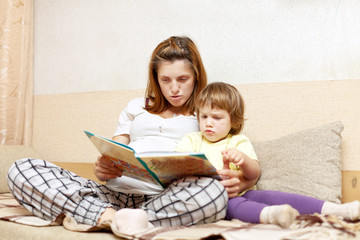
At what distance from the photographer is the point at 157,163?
1.04 meters

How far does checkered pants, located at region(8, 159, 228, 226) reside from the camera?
3.46ft

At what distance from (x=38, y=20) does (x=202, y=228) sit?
1.79 meters

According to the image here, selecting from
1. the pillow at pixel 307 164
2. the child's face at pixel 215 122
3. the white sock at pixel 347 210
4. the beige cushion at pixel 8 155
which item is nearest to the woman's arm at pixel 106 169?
the child's face at pixel 215 122

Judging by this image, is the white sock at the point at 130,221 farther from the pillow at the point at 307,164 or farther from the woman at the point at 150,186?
the pillow at the point at 307,164

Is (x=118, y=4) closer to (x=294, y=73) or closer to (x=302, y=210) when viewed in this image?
(x=294, y=73)

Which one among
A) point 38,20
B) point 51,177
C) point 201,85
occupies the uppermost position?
point 38,20

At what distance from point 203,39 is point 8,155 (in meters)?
1.10

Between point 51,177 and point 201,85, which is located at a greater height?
point 201,85

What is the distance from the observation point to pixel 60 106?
218 centimetres

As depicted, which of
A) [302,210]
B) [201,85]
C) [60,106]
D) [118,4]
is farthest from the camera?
[60,106]

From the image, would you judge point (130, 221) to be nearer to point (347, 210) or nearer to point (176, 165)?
point (176, 165)

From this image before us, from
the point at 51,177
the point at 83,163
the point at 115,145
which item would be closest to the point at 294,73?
the point at 115,145

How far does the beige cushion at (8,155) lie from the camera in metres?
1.84

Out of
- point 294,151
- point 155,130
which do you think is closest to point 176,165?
point 155,130
